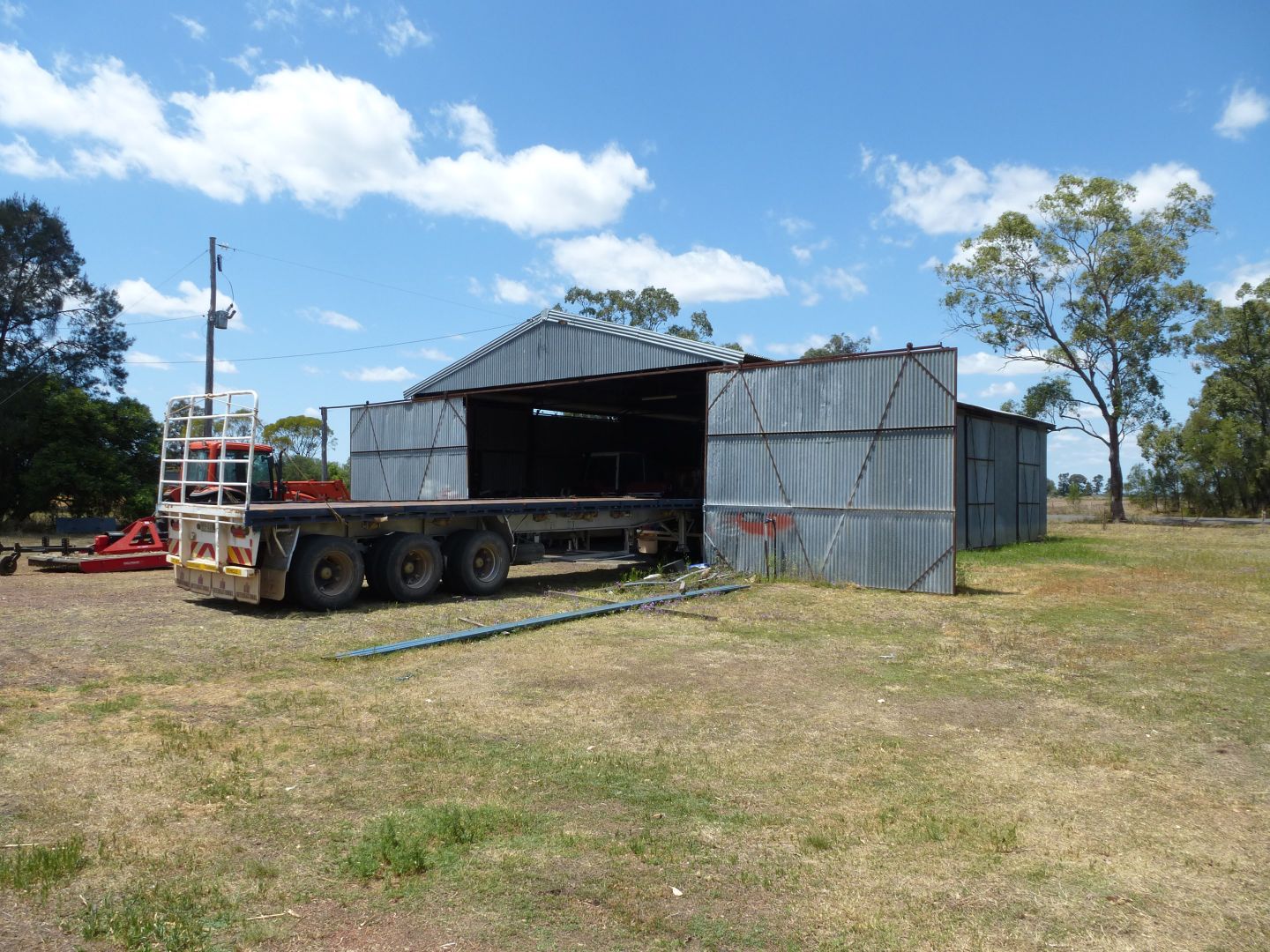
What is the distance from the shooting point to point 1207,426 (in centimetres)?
4281

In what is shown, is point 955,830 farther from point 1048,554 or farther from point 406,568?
point 1048,554

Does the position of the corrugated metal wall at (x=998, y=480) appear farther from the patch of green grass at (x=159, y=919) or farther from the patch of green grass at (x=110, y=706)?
the patch of green grass at (x=159, y=919)

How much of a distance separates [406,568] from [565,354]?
8.77 m

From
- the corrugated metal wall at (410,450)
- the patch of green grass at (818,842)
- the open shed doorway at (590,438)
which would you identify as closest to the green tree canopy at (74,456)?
the corrugated metal wall at (410,450)

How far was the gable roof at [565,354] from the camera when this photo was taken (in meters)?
18.5

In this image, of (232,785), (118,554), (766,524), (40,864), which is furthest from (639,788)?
(118,554)

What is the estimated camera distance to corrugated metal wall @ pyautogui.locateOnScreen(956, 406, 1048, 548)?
76.5 ft

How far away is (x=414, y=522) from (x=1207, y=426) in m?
42.9

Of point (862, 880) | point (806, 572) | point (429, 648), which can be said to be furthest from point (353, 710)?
point (806, 572)

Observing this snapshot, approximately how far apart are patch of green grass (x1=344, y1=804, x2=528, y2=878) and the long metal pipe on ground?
4.59 metres

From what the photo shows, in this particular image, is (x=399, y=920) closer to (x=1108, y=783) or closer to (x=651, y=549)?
(x=1108, y=783)

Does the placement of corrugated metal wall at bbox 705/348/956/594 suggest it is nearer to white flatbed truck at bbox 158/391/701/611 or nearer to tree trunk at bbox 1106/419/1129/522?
white flatbed truck at bbox 158/391/701/611

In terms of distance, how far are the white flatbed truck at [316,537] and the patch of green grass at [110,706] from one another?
156 inches

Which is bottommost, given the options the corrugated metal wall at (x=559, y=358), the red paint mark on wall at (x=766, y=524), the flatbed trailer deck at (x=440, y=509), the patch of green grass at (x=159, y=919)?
the patch of green grass at (x=159, y=919)
